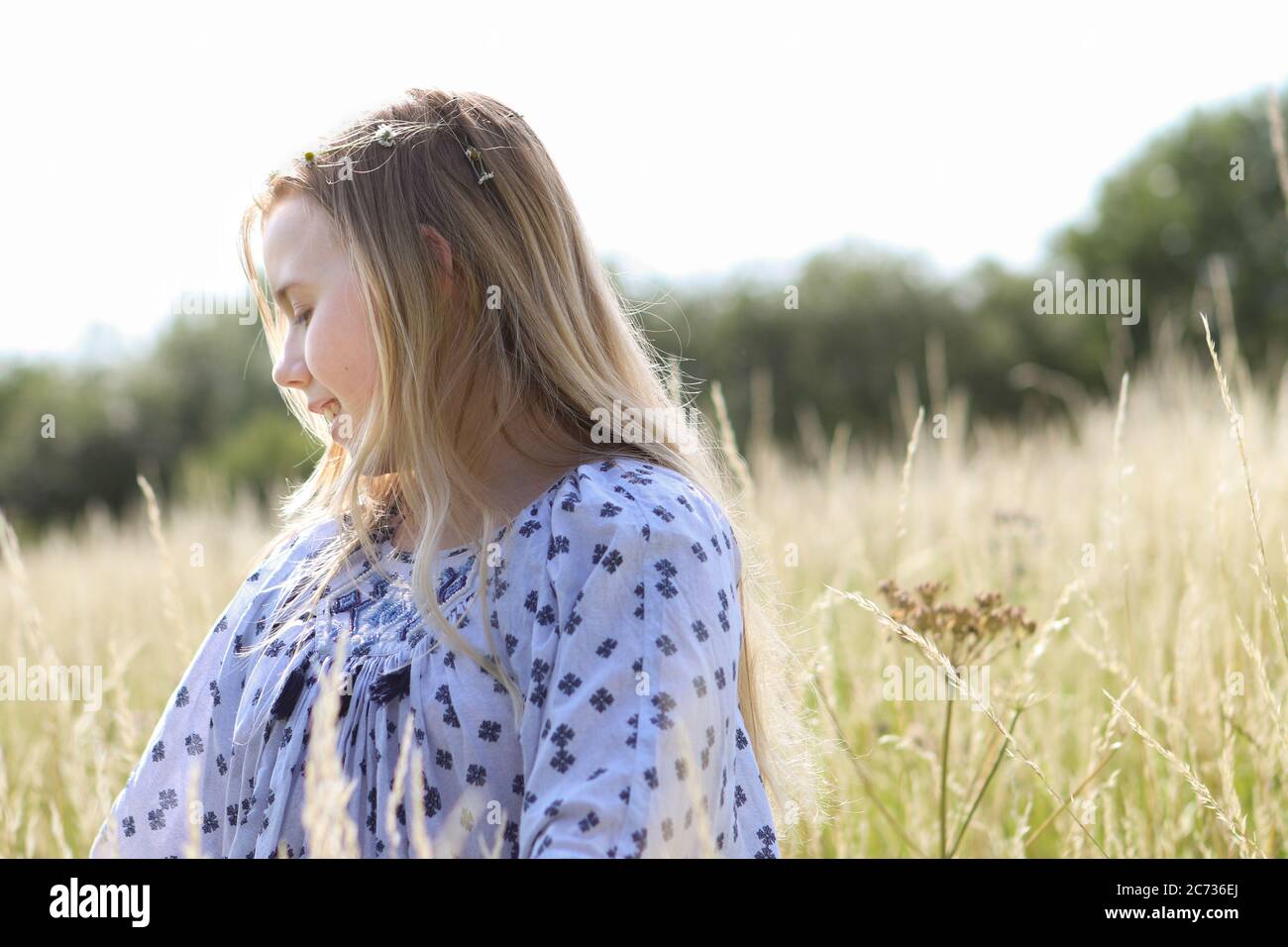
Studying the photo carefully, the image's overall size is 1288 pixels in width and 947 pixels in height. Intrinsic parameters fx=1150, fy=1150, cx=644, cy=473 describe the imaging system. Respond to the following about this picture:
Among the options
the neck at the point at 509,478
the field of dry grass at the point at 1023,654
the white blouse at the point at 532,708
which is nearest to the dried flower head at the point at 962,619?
the field of dry grass at the point at 1023,654

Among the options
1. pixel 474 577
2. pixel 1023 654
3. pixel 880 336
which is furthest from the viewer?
pixel 880 336

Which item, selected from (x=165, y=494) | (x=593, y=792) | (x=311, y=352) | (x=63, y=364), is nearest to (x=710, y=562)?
(x=593, y=792)

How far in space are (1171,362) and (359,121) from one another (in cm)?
397

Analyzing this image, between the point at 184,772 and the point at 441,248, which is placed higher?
the point at 441,248

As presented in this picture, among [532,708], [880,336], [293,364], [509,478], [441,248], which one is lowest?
[532,708]

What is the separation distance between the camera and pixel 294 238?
1.59 metres

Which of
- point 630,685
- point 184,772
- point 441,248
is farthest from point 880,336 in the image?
point 630,685

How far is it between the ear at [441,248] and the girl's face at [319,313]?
0.38 feet

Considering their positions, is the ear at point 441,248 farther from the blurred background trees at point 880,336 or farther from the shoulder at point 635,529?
the blurred background trees at point 880,336

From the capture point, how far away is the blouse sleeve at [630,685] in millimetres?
1150

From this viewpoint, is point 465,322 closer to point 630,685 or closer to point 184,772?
point 630,685

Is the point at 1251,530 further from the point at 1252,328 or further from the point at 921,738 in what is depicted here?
the point at 1252,328

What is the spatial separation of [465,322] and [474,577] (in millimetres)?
365

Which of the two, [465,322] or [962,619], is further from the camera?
[962,619]
